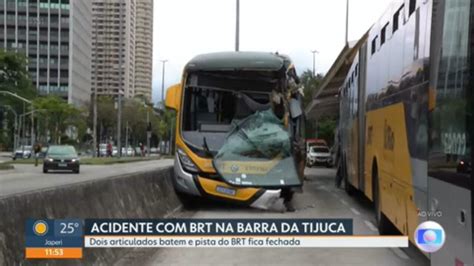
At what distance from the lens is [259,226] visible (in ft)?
16.8

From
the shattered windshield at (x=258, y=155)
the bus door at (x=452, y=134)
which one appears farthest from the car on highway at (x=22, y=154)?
the bus door at (x=452, y=134)

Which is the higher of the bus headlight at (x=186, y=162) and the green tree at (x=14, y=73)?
the green tree at (x=14, y=73)

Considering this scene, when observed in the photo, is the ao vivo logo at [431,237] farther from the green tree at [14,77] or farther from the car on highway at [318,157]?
the green tree at [14,77]

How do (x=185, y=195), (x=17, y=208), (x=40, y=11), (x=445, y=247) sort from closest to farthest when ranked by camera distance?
(x=445, y=247) → (x=17, y=208) → (x=185, y=195) → (x=40, y=11)

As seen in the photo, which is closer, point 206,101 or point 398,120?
point 398,120

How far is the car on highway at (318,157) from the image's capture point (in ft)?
149

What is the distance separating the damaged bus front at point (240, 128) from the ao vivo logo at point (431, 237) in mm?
7530

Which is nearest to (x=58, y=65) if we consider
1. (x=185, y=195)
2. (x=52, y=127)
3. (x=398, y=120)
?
(x=52, y=127)

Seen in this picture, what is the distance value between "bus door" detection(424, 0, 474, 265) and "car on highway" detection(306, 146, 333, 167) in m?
39.9

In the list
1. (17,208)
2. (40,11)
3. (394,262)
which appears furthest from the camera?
(40,11)

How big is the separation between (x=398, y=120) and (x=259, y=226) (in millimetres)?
3703

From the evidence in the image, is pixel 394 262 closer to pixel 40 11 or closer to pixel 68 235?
pixel 68 235

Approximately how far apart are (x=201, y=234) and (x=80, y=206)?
2.76 m

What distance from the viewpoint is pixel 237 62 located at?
529 inches
